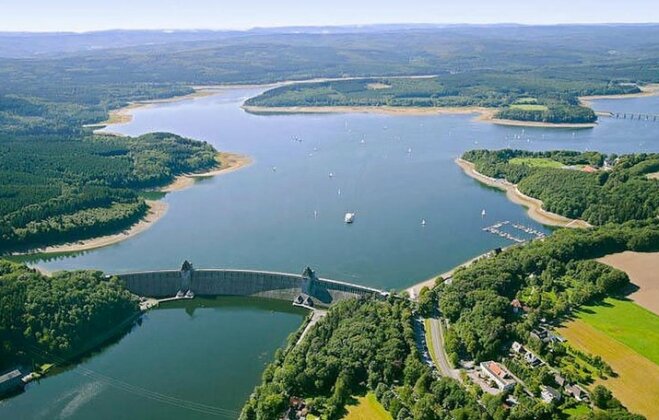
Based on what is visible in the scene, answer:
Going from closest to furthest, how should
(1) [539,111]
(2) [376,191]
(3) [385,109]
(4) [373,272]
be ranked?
1. (4) [373,272]
2. (2) [376,191]
3. (1) [539,111]
4. (3) [385,109]

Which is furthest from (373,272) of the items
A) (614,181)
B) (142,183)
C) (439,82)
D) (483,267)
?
(439,82)

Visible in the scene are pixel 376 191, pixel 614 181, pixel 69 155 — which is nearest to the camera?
pixel 614 181

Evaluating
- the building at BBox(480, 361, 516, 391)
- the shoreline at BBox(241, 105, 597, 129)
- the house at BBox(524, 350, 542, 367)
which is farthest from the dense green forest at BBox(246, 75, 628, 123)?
the building at BBox(480, 361, 516, 391)

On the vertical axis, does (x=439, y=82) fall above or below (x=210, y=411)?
above

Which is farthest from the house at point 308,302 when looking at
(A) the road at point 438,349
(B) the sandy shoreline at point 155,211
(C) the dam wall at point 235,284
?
(B) the sandy shoreline at point 155,211

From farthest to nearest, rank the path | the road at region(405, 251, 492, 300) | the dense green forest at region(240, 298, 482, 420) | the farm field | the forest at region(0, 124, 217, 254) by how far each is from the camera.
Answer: the forest at region(0, 124, 217, 254) → the road at region(405, 251, 492, 300) → the farm field → the path → the dense green forest at region(240, 298, 482, 420)

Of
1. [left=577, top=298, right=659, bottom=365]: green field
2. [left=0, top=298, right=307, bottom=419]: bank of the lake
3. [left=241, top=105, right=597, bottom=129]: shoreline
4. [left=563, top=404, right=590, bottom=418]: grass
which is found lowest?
[left=0, top=298, right=307, bottom=419]: bank of the lake

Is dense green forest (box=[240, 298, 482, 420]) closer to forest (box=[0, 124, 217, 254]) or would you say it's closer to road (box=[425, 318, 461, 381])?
road (box=[425, 318, 461, 381])

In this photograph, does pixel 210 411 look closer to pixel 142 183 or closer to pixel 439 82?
pixel 142 183
